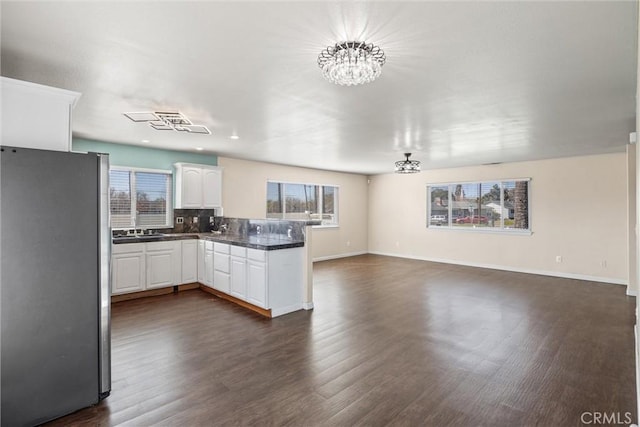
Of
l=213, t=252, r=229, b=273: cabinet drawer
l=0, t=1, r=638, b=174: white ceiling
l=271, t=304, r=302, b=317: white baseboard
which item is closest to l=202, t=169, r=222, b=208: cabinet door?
l=213, t=252, r=229, b=273: cabinet drawer

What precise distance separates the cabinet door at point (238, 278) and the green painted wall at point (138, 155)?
92.8 inches

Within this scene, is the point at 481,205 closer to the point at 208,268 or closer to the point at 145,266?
the point at 208,268

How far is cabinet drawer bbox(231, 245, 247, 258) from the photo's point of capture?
4.37 meters

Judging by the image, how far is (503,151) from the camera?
5703 mm

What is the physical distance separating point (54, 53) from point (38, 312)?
171 centimetres

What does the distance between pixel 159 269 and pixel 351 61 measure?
4488 mm

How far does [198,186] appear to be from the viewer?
5.75 metres

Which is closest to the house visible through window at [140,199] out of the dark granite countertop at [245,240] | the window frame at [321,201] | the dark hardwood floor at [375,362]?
the dark granite countertop at [245,240]

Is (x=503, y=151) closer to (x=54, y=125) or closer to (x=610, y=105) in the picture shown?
(x=610, y=105)

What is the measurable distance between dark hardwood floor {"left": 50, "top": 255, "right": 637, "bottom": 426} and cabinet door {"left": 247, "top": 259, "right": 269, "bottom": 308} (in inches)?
7.9

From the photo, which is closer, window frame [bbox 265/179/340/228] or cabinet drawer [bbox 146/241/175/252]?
cabinet drawer [bbox 146/241/175/252]

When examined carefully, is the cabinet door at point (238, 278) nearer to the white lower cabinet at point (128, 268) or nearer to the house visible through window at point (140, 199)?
the white lower cabinet at point (128, 268)

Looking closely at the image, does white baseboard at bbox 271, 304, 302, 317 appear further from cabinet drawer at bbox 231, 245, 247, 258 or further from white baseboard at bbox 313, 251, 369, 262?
white baseboard at bbox 313, 251, 369, 262

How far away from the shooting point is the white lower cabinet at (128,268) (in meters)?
4.62
